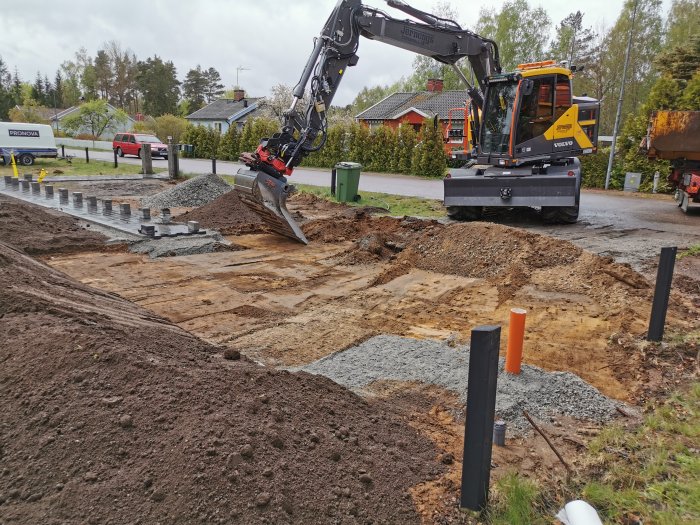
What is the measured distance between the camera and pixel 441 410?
13.1ft

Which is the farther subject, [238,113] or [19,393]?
[238,113]

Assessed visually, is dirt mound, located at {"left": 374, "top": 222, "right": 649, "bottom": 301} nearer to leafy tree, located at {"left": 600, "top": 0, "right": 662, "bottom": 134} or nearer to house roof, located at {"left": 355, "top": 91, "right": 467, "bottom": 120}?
house roof, located at {"left": 355, "top": 91, "right": 467, "bottom": 120}

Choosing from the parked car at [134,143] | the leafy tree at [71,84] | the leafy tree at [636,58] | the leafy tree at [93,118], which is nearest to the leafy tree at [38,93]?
the leafy tree at [71,84]

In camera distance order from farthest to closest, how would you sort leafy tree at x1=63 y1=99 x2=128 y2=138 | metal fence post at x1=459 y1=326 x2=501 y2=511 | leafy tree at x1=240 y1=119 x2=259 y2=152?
leafy tree at x1=63 y1=99 x2=128 y2=138
leafy tree at x1=240 y1=119 x2=259 y2=152
metal fence post at x1=459 y1=326 x2=501 y2=511

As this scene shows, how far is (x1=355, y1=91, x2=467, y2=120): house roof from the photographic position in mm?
43541

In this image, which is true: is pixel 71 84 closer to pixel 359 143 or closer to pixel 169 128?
pixel 169 128

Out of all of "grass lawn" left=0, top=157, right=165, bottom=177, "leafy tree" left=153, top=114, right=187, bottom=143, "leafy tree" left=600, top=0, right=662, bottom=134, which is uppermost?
"leafy tree" left=600, top=0, right=662, bottom=134

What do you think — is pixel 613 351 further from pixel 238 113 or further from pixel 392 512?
pixel 238 113

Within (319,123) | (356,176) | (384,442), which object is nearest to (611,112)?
(356,176)

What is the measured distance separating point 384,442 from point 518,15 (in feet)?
185

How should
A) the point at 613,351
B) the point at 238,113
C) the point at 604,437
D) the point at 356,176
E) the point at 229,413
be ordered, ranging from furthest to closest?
the point at 238,113, the point at 356,176, the point at 613,351, the point at 604,437, the point at 229,413

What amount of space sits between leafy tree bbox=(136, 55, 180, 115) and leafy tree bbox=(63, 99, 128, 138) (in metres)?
21.2

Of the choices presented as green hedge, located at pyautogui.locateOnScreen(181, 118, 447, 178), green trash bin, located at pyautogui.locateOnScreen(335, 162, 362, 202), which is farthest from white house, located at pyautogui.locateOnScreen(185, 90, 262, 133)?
green trash bin, located at pyautogui.locateOnScreen(335, 162, 362, 202)

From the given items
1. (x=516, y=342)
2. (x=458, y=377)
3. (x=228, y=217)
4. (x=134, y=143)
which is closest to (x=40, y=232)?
(x=228, y=217)
